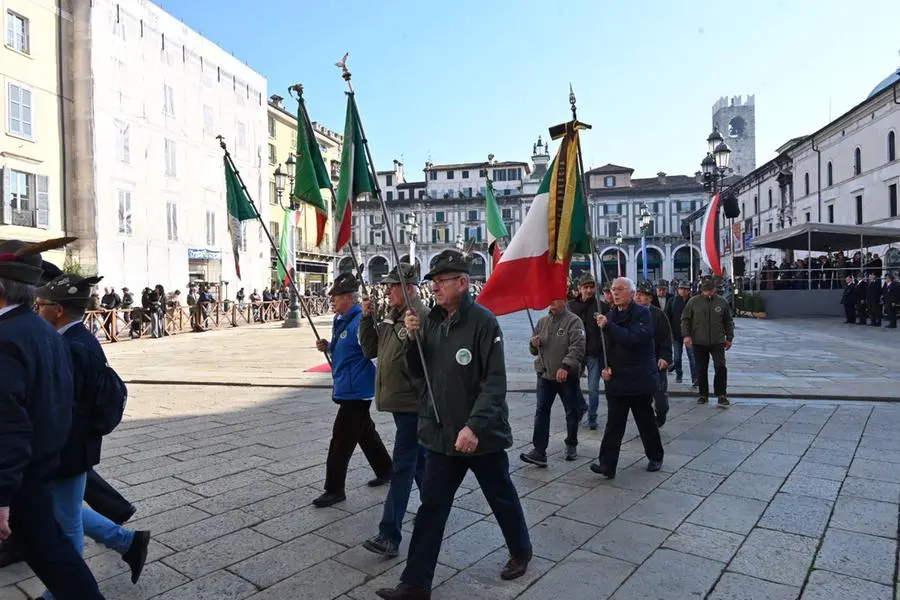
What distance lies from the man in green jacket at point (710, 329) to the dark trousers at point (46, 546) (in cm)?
744

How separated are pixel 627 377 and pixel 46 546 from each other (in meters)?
4.14

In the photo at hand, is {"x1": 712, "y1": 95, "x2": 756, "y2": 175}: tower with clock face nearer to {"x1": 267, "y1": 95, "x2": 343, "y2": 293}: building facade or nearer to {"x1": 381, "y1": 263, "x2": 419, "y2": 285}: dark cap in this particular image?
{"x1": 267, "y1": 95, "x2": 343, "y2": 293}: building facade

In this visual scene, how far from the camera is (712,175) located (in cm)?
1789

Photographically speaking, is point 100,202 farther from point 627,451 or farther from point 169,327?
point 627,451

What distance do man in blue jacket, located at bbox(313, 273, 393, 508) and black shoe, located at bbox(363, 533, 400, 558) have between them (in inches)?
35.6

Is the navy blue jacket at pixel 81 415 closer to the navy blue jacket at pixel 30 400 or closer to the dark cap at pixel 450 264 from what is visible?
the navy blue jacket at pixel 30 400

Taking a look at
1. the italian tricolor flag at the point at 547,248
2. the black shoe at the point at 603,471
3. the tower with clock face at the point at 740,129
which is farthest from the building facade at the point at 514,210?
the black shoe at the point at 603,471

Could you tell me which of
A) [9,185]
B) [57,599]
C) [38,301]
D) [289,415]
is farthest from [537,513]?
[9,185]

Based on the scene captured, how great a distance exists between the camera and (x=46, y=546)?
8.32ft

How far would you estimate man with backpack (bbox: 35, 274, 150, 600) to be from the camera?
281 cm

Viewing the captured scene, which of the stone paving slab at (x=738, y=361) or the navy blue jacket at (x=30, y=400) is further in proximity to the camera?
the stone paving slab at (x=738, y=361)

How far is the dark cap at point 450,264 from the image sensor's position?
333 cm

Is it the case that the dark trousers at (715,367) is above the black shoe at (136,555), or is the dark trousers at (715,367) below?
above

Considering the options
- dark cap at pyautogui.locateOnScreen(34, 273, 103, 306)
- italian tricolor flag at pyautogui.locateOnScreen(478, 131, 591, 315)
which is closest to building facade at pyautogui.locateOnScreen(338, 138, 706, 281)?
italian tricolor flag at pyautogui.locateOnScreen(478, 131, 591, 315)
